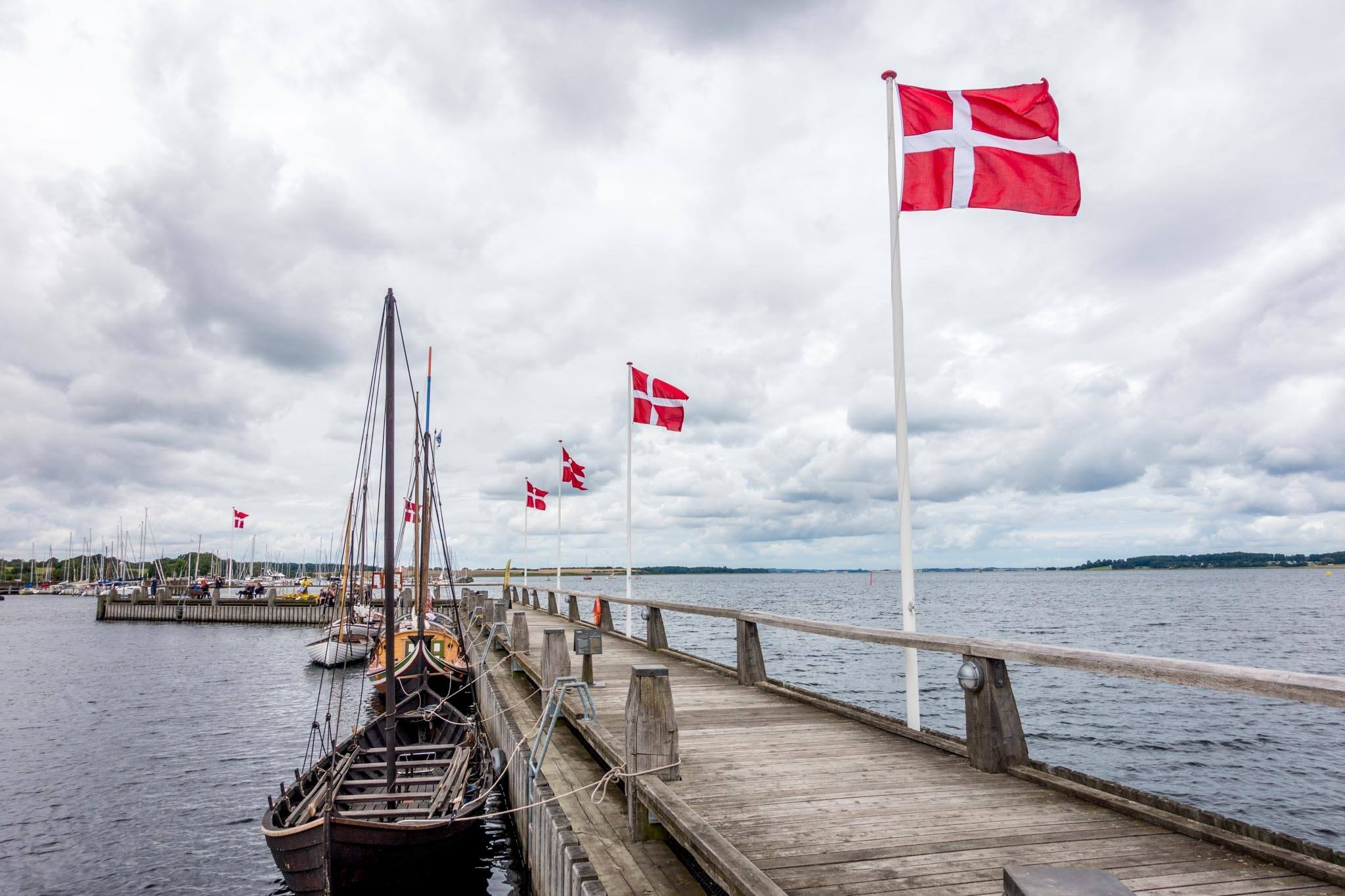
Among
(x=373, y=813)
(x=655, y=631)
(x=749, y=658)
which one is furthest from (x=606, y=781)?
(x=655, y=631)

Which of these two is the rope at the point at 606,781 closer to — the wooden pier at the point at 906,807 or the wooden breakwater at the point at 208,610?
the wooden pier at the point at 906,807

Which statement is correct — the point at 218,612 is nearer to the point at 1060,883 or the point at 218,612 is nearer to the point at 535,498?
A: the point at 535,498

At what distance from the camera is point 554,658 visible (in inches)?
356

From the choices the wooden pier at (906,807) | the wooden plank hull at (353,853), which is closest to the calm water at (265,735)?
the wooden plank hull at (353,853)

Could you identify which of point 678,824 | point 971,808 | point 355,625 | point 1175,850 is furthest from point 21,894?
point 355,625

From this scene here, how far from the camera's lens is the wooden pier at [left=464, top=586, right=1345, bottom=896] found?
12.8 feet

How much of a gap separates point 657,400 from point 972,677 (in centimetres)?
1366

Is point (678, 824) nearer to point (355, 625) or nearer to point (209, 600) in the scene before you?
point (355, 625)

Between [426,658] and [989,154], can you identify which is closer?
[989,154]

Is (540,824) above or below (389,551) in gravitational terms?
below

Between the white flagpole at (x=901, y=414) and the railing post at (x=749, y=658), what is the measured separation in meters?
2.12

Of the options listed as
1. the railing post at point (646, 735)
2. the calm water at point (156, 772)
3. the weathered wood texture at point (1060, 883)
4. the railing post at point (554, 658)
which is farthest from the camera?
the calm water at point (156, 772)

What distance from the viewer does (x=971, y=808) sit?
5.02 meters

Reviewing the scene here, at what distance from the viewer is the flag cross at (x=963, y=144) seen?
→ 28.0 feet
